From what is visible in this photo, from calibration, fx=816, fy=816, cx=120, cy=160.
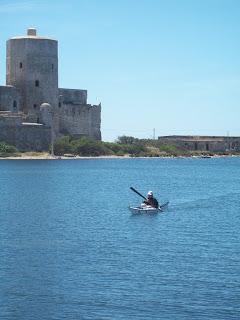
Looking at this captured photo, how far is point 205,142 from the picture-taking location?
390 feet

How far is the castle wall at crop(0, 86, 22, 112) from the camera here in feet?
252

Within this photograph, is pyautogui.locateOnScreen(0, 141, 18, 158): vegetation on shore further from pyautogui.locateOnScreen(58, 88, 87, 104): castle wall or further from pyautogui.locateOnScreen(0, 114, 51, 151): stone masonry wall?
pyautogui.locateOnScreen(58, 88, 87, 104): castle wall

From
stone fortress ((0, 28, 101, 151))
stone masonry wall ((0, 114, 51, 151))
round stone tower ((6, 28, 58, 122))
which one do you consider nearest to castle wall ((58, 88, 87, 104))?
stone fortress ((0, 28, 101, 151))

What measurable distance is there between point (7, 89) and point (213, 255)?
5808cm

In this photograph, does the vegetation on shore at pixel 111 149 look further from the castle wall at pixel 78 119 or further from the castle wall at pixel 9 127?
the castle wall at pixel 78 119

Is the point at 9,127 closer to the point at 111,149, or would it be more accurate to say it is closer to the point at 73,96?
the point at 73,96

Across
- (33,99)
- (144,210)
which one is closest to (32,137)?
(33,99)

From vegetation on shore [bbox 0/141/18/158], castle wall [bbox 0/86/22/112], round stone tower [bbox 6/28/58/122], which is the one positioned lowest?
vegetation on shore [bbox 0/141/18/158]

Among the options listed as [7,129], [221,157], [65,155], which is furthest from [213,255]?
[221,157]

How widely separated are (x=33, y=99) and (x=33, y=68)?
9.90ft

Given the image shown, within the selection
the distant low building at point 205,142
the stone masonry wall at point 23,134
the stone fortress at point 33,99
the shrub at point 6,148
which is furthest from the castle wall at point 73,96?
the distant low building at point 205,142

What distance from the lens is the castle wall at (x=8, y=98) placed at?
252 ft

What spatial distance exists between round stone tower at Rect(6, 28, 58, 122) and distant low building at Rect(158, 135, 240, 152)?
116 ft

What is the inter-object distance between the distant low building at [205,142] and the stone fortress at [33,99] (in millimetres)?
33819
